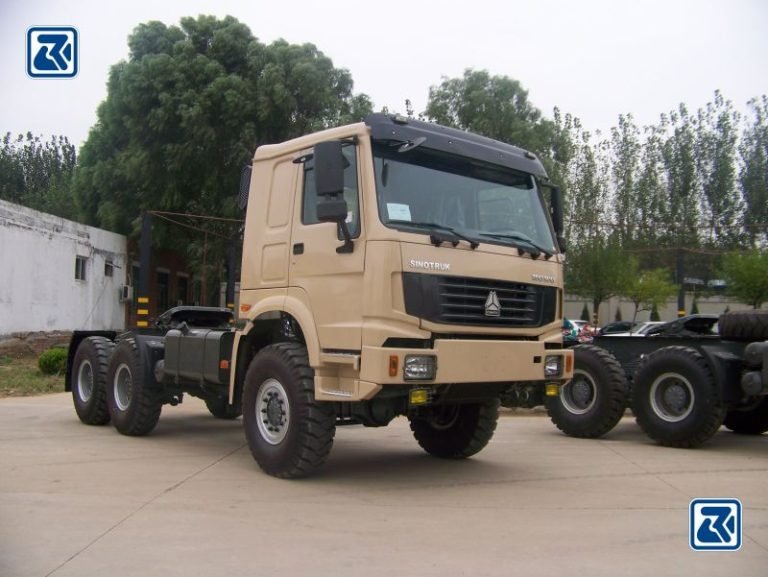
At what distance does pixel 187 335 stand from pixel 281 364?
2.17 m

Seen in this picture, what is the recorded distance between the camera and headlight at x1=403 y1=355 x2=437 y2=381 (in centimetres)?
613

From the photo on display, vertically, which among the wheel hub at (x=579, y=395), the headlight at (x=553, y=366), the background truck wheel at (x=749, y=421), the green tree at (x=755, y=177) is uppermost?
the green tree at (x=755, y=177)

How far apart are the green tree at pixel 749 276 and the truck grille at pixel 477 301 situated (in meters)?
25.7

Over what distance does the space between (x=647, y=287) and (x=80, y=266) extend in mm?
24667

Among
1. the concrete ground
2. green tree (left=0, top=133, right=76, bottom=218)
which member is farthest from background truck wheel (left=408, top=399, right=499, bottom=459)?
green tree (left=0, top=133, right=76, bottom=218)

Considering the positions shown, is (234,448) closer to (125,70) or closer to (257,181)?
(257,181)

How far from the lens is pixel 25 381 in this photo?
1557cm

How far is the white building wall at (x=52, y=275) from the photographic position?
20.3 metres

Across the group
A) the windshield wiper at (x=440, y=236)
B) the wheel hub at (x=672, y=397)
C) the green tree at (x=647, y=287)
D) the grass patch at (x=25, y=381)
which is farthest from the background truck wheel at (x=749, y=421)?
the green tree at (x=647, y=287)

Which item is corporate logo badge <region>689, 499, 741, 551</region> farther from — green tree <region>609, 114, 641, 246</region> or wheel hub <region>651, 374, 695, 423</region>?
green tree <region>609, 114, 641, 246</region>

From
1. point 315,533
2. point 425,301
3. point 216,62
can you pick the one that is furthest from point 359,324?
point 216,62

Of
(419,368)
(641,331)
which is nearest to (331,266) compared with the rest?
(419,368)

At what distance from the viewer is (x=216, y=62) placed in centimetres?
2812

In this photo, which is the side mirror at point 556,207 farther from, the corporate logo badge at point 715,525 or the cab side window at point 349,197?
the corporate logo badge at point 715,525
